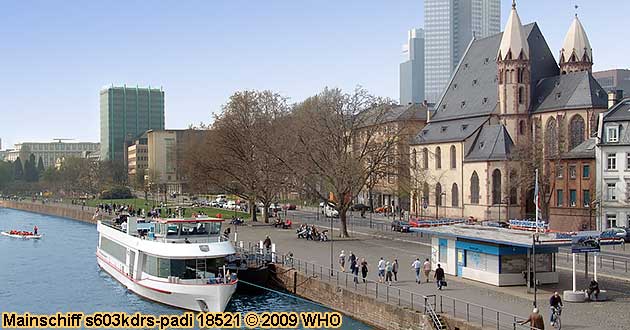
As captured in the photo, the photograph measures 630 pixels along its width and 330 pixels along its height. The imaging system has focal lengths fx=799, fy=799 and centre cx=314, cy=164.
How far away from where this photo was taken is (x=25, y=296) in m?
53.4

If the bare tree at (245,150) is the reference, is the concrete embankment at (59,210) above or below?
below

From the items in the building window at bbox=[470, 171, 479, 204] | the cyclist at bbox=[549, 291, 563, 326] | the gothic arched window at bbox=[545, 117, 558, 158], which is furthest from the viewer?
the building window at bbox=[470, 171, 479, 204]

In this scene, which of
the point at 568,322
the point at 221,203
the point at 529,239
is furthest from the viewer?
the point at 221,203

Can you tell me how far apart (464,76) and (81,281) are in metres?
71.7

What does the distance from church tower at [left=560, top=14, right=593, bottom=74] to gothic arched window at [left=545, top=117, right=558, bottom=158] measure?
40.0 feet

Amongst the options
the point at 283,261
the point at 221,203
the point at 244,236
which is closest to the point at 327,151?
the point at 244,236

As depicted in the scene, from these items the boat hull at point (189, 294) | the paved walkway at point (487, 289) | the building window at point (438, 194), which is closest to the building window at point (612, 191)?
the paved walkway at point (487, 289)

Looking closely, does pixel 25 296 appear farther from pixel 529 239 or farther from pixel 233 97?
pixel 233 97

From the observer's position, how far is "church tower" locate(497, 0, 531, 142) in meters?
101

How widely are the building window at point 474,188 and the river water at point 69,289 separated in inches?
1845

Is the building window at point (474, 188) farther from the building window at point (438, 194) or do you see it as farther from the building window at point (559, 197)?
the building window at point (559, 197)

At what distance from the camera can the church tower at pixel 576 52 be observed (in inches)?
4154

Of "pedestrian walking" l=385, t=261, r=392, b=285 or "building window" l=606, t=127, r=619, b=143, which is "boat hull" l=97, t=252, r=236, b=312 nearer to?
"pedestrian walking" l=385, t=261, r=392, b=285

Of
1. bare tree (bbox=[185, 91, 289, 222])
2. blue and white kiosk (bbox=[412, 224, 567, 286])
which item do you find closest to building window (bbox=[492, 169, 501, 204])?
bare tree (bbox=[185, 91, 289, 222])
